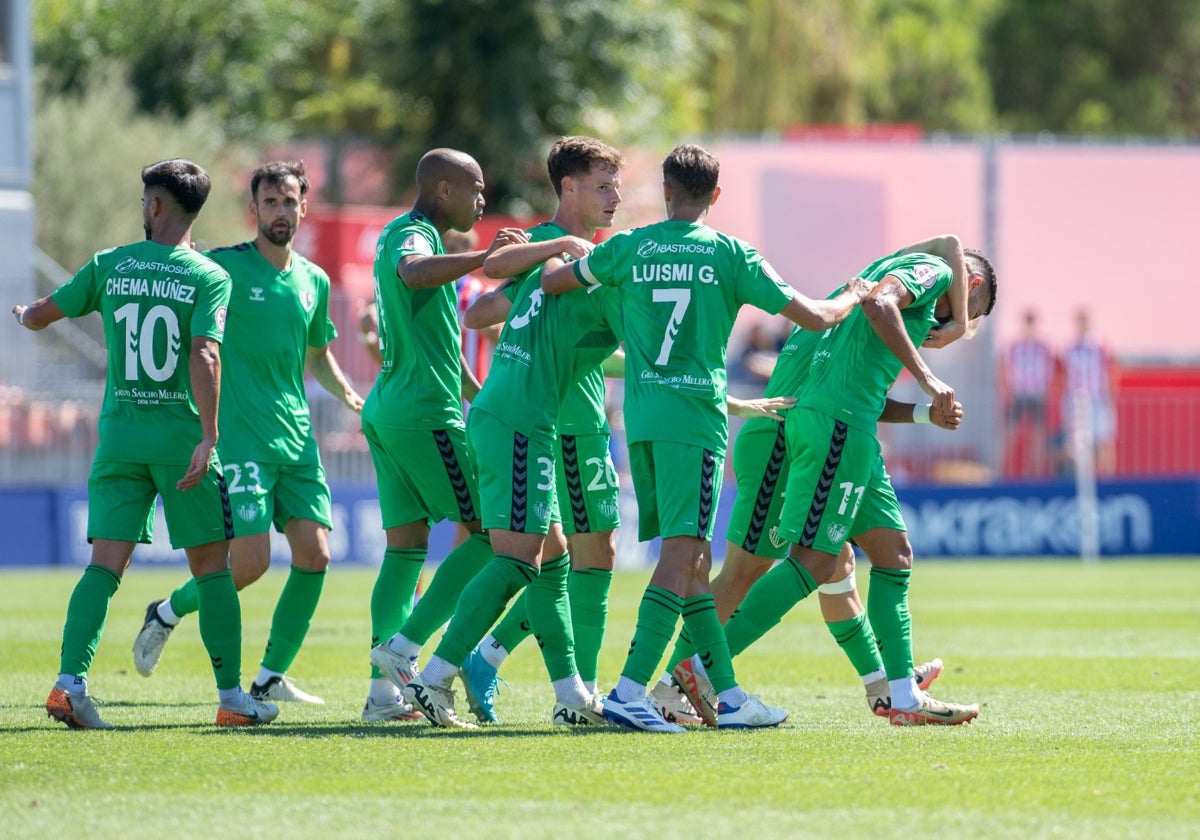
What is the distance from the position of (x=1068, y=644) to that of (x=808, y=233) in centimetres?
1922

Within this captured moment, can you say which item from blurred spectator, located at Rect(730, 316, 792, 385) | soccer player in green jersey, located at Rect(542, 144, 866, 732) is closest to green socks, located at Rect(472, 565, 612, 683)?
soccer player in green jersey, located at Rect(542, 144, 866, 732)

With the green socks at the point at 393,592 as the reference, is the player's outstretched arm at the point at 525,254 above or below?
above

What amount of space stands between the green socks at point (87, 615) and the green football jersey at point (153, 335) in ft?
1.66

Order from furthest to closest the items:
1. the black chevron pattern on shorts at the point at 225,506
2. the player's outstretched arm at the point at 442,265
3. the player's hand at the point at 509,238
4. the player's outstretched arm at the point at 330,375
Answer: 1. the player's outstretched arm at the point at 330,375
2. the black chevron pattern on shorts at the point at 225,506
3. the player's hand at the point at 509,238
4. the player's outstretched arm at the point at 442,265

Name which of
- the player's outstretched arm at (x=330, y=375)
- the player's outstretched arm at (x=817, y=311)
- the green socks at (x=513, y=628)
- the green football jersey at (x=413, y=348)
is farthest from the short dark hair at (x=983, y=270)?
the player's outstretched arm at (x=330, y=375)

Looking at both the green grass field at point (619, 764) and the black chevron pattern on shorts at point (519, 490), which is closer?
the green grass field at point (619, 764)

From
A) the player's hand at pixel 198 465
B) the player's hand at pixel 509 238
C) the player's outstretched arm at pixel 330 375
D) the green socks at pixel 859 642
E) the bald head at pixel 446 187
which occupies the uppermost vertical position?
the bald head at pixel 446 187

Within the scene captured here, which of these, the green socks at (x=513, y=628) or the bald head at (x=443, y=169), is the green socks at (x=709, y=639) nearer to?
the green socks at (x=513, y=628)

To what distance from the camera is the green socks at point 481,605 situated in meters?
7.52

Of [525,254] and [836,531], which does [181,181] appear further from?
[836,531]

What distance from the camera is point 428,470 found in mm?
8070

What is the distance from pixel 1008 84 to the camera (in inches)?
2275

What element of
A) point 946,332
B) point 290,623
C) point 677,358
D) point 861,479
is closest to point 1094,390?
point 946,332

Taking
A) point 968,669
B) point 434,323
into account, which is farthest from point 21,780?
point 968,669
